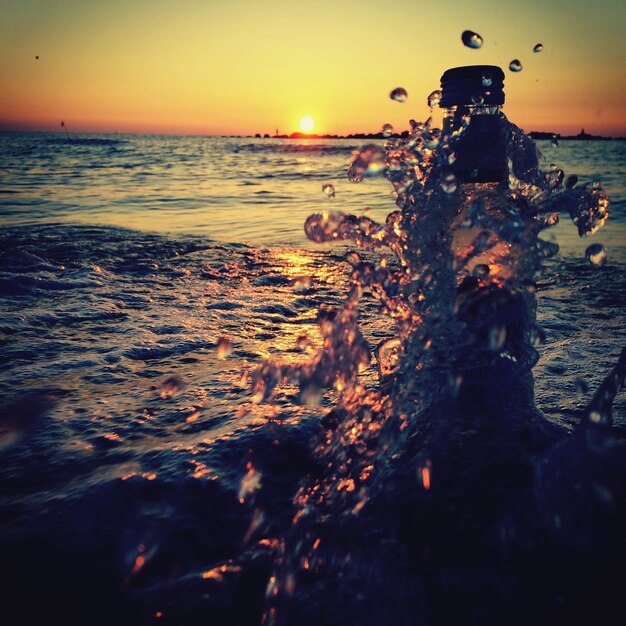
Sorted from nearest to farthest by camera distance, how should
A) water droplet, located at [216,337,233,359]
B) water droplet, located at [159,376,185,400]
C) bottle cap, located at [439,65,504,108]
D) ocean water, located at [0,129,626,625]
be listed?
ocean water, located at [0,129,626,625] < bottle cap, located at [439,65,504,108] < water droplet, located at [159,376,185,400] < water droplet, located at [216,337,233,359]

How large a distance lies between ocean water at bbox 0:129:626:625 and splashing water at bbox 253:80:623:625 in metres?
0.02

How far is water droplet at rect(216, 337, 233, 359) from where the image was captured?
271 centimetres

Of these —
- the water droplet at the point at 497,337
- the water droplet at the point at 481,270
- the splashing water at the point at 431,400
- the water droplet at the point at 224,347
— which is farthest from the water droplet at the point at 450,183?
the water droplet at the point at 224,347

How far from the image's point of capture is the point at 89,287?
3.94 m

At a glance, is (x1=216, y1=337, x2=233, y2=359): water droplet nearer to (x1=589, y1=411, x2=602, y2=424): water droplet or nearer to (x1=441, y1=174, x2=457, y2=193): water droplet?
(x1=441, y1=174, x2=457, y2=193): water droplet

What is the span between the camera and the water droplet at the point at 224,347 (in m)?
2.71

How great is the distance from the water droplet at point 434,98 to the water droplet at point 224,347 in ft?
5.46

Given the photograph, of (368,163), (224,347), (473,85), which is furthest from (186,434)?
(473,85)

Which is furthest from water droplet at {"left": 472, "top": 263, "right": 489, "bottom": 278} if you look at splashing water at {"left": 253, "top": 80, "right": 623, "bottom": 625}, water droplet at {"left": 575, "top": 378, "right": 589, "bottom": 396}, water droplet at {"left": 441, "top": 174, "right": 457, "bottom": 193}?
water droplet at {"left": 575, "top": 378, "right": 589, "bottom": 396}

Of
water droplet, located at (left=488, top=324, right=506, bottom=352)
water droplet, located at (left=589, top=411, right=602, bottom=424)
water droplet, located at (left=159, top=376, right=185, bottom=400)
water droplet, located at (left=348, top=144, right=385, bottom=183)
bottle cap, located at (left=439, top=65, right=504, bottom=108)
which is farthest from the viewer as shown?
water droplet, located at (left=159, top=376, right=185, bottom=400)

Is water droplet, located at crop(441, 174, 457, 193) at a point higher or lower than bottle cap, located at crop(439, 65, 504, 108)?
lower

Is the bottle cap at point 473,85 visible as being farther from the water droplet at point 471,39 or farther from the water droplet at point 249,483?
the water droplet at point 249,483

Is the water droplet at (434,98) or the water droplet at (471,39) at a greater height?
the water droplet at (471,39)

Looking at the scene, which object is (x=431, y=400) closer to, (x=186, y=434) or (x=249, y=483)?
(x=249, y=483)
